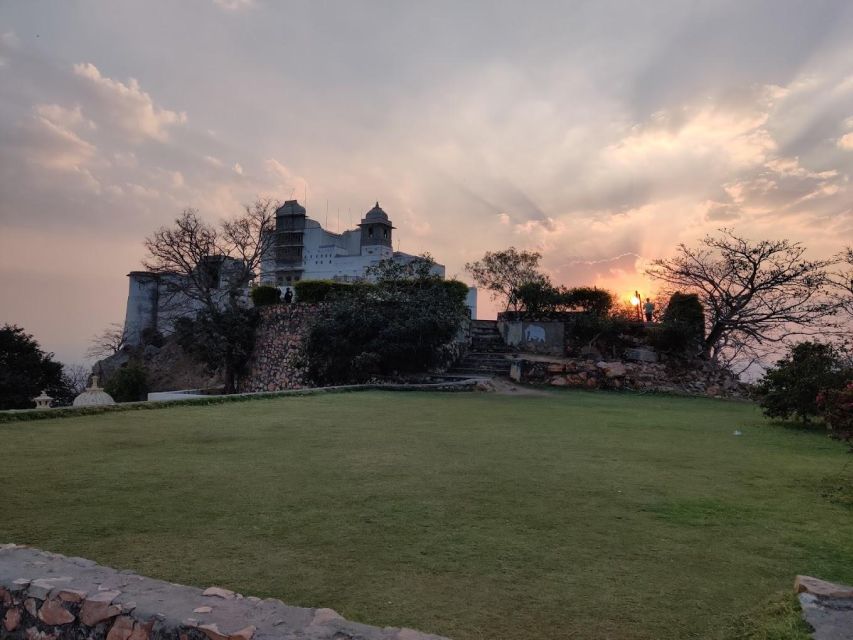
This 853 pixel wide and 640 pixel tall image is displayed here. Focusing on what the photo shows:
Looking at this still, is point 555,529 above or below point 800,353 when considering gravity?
below

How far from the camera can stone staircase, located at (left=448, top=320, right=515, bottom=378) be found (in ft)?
61.3

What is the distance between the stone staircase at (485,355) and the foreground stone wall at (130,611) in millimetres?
15435

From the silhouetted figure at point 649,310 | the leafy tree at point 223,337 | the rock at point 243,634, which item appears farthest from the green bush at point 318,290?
the rock at point 243,634

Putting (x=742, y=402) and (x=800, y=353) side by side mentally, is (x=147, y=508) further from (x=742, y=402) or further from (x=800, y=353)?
(x=742, y=402)

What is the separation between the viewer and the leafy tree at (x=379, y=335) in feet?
Answer: 55.4

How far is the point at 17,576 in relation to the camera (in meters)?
2.43

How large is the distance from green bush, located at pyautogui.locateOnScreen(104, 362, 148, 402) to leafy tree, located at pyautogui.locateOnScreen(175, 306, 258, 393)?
2682mm

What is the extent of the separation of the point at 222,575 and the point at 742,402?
1500cm

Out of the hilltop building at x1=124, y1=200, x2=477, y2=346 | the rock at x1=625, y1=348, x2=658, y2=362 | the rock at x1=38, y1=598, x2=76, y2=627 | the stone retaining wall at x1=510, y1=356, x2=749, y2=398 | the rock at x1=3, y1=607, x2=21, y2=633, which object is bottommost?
the rock at x1=3, y1=607, x2=21, y2=633

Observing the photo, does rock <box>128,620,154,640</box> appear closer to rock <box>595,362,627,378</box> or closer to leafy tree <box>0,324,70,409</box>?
rock <box>595,362,627,378</box>

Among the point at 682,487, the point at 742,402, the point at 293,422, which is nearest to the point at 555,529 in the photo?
the point at 682,487

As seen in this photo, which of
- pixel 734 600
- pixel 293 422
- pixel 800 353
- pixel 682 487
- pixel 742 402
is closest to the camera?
pixel 734 600

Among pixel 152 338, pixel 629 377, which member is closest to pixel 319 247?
pixel 152 338

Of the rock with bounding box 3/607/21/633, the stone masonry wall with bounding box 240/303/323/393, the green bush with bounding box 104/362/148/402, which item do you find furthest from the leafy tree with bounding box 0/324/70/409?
the rock with bounding box 3/607/21/633
